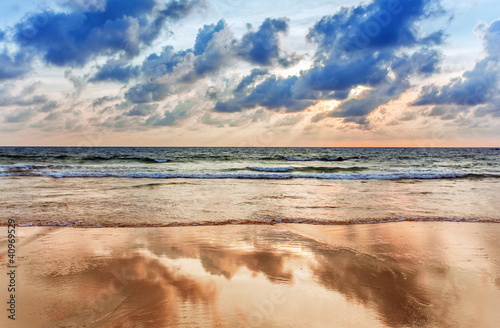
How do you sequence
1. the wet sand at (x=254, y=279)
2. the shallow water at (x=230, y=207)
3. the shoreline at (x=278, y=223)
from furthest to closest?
the shallow water at (x=230, y=207), the shoreline at (x=278, y=223), the wet sand at (x=254, y=279)

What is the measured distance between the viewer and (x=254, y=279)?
15.9ft

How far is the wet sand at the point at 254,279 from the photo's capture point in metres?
3.83

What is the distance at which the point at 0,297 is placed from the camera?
14.0 ft

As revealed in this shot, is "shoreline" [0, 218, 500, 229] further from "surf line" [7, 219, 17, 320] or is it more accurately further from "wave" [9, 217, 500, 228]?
"surf line" [7, 219, 17, 320]

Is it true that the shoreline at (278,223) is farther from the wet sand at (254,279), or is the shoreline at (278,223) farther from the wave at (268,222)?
the wet sand at (254,279)

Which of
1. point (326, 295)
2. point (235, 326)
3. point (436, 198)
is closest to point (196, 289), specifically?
point (235, 326)

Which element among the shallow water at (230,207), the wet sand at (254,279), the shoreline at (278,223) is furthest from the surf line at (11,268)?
the shallow water at (230,207)

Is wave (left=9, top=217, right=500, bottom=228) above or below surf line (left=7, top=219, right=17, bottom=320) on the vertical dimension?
above

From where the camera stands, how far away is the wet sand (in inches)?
151

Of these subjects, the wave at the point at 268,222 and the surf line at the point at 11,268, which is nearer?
the surf line at the point at 11,268

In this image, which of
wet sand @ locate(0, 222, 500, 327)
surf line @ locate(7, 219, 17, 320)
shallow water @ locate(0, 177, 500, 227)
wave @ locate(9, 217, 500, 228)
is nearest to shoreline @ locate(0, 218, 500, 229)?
wave @ locate(9, 217, 500, 228)

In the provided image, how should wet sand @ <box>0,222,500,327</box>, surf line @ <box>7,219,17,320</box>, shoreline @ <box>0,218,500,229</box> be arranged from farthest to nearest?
shoreline @ <box>0,218,500,229</box>, surf line @ <box>7,219,17,320</box>, wet sand @ <box>0,222,500,327</box>

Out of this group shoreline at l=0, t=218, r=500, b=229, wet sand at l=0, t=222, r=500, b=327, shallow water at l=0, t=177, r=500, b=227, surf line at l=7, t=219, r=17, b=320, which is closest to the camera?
wet sand at l=0, t=222, r=500, b=327

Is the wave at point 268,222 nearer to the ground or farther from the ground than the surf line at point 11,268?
farther from the ground
